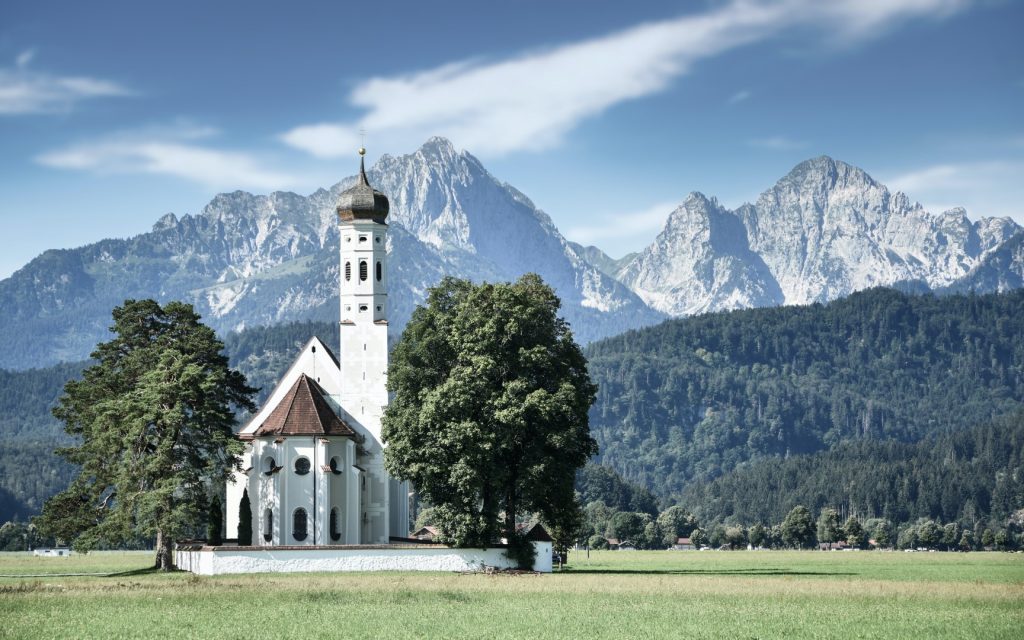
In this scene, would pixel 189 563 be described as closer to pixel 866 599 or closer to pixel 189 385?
pixel 189 385

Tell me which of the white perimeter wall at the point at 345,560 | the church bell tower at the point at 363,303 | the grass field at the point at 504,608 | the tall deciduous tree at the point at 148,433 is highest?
the church bell tower at the point at 363,303

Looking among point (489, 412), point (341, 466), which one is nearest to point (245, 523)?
point (341, 466)

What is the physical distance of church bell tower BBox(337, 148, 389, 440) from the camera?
3752 inches

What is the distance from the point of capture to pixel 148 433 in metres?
82.4

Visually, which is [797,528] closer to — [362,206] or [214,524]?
[362,206]

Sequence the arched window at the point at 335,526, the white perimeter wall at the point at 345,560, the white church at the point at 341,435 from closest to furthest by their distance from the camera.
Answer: the white perimeter wall at the point at 345,560
the white church at the point at 341,435
the arched window at the point at 335,526

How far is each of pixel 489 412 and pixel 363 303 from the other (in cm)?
2096

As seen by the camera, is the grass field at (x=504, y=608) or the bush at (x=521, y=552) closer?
the grass field at (x=504, y=608)

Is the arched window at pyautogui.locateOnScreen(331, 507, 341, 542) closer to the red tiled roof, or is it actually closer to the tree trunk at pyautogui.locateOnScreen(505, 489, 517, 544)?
the red tiled roof

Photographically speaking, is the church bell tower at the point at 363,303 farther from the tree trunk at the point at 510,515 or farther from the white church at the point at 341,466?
the tree trunk at the point at 510,515

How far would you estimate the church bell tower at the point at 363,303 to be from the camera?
95.3m

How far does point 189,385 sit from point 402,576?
60.3ft

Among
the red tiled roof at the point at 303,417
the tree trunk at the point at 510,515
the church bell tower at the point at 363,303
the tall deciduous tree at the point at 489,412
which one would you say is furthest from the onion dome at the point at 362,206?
the tree trunk at the point at 510,515

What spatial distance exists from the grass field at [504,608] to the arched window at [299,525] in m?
17.3
